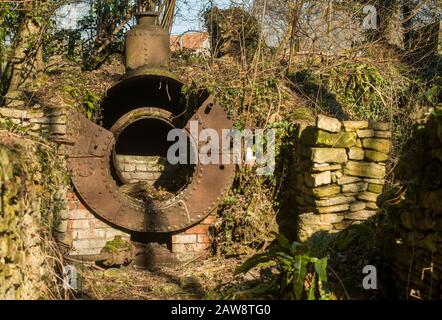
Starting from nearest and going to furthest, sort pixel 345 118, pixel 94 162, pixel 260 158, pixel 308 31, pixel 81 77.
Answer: pixel 94 162 < pixel 260 158 < pixel 81 77 < pixel 345 118 < pixel 308 31

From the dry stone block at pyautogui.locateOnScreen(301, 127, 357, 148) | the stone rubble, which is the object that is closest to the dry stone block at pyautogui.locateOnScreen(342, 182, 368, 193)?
the stone rubble

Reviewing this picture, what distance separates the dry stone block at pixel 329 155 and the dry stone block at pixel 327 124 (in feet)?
0.85

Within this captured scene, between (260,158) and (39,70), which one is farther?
(39,70)

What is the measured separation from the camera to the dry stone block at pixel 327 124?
6562mm

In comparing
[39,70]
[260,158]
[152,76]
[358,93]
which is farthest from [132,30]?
[358,93]

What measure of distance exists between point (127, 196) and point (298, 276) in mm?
3449

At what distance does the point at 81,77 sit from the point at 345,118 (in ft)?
13.9

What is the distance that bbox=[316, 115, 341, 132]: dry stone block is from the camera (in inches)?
258

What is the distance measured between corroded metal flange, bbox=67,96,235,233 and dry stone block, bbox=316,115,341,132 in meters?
1.46

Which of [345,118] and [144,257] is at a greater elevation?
[345,118]

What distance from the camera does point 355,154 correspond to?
6.72 m

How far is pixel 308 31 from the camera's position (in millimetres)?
10484

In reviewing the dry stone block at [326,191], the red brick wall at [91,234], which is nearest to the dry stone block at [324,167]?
the dry stone block at [326,191]
